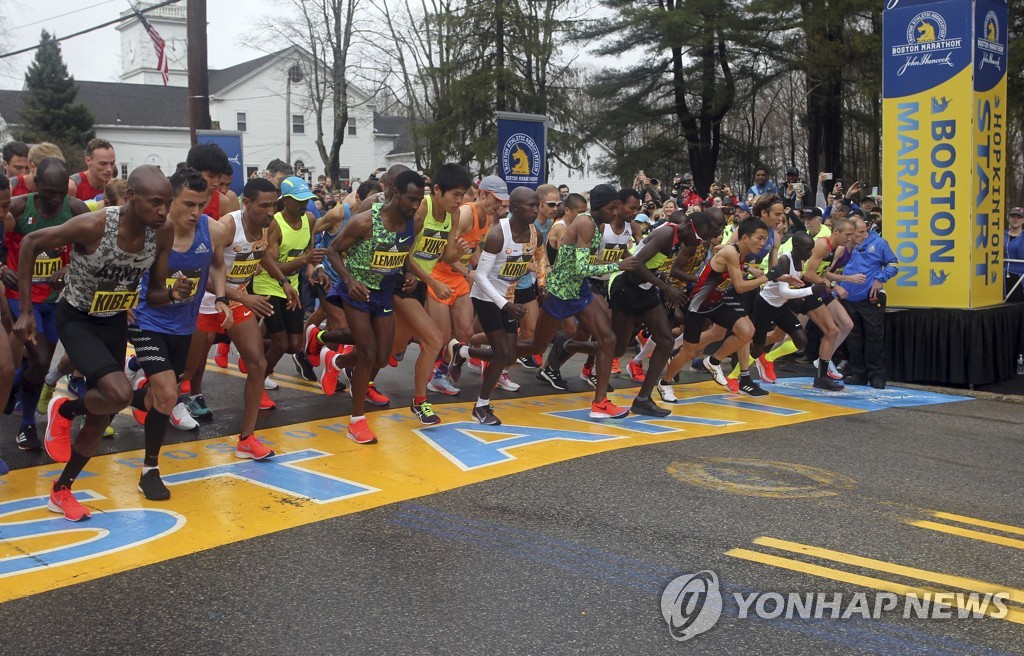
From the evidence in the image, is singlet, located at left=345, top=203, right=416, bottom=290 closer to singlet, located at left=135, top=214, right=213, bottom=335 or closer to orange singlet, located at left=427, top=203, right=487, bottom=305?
singlet, located at left=135, top=214, right=213, bottom=335

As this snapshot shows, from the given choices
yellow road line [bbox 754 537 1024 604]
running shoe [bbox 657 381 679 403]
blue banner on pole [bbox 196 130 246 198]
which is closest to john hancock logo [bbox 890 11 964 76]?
running shoe [bbox 657 381 679 403]

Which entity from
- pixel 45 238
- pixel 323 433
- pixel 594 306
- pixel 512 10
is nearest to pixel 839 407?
pixel 594 306

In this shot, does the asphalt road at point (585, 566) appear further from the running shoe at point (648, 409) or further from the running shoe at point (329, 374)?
the running shoe at point (329, 374)

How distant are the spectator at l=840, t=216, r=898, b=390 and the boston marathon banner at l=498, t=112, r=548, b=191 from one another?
4786 mm

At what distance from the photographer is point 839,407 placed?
31.0 feet

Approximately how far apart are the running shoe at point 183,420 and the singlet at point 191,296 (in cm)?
183

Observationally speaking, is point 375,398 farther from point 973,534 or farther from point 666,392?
point 973,534

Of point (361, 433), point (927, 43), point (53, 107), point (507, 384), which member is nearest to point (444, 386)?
point (507, 384)

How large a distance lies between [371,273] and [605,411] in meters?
2.41

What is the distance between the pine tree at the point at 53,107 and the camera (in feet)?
Result: 171

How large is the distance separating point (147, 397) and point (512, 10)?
2847 cm

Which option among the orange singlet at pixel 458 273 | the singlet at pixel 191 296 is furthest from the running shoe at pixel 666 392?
the singlet at pixel 191 296

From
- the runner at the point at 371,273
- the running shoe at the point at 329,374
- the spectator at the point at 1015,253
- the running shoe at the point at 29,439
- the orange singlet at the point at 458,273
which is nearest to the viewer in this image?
the running shoe at the point at 29,439

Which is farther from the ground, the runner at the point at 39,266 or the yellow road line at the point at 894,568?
the runner at the point at 39,266
